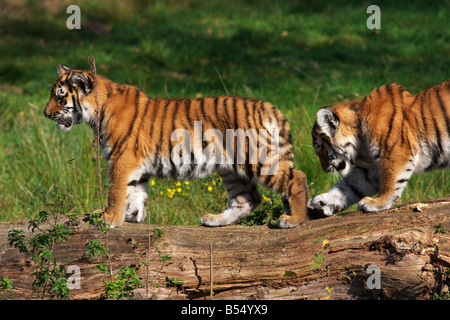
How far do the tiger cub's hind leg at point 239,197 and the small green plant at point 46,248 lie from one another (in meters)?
1.22

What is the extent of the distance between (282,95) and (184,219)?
11.1 ft

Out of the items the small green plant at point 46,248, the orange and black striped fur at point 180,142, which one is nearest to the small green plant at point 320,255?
the orange and black striped fur at point 180,142

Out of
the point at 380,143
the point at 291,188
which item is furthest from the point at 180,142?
the point at 380,143

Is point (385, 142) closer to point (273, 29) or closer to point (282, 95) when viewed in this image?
point (282, 95)

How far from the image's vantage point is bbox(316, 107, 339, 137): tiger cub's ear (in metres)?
4.21

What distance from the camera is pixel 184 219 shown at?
206 inches

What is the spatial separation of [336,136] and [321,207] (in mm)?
530

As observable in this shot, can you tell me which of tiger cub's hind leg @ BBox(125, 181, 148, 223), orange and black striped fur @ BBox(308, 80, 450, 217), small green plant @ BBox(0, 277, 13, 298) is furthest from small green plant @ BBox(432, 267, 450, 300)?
small green plant @ BBox(0, 277, 13, 298)

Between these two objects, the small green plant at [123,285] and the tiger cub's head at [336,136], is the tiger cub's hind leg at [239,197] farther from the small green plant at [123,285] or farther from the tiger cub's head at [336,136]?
the small green plant at [123,285]

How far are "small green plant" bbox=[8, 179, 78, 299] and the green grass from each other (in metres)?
1.30

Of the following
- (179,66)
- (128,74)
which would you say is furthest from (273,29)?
(128,74)

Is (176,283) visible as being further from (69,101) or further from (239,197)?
(69,101)

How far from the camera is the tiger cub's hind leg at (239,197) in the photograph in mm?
4523

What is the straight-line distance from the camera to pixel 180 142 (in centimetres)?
433
